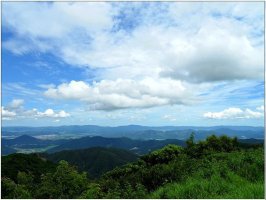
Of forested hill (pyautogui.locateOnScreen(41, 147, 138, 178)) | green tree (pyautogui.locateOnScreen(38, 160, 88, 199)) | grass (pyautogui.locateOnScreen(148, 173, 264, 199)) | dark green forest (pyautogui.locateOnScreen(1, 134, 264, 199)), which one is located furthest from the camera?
forested hill (pyautogui.locateOnScreen(41, 147, 138, 178))

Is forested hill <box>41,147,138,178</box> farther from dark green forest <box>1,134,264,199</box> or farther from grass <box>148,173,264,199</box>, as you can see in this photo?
grass <box>148,173,264,199</box>

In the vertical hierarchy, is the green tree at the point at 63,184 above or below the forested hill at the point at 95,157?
above

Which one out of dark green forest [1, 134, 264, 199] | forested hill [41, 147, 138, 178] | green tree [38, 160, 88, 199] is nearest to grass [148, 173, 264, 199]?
dark green forest [1, 134, 264, 199]

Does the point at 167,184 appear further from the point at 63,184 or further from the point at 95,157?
the point at 95,157

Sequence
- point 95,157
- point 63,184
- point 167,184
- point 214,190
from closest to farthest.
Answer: point 214,190 < point 167,184 < point 63,184 < point 95,157

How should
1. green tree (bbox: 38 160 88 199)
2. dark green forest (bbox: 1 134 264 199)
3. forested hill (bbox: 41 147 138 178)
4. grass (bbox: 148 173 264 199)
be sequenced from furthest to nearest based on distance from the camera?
1. forested hill (bbox: 41 147 138 178)
2. green tree (bbox: 38 160 88 199)
3. dark green forest (bbox: 1 134 264 199)
4. grass (bbox: 148 173 264 199)

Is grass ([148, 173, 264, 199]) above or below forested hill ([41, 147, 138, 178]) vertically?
above

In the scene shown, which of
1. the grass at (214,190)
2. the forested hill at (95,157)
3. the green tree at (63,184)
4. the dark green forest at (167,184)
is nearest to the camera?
the grass at (214,190)

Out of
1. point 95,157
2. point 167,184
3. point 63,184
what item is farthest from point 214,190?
point 95,157

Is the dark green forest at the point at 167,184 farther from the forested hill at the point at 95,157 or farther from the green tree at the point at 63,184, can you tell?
the forested hill at the point at 95,157

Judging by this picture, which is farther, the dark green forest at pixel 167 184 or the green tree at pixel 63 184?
the green tree at pixel 63 184

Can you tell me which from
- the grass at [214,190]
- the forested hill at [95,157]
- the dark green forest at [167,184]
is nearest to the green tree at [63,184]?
the dark green forest at [167,184]

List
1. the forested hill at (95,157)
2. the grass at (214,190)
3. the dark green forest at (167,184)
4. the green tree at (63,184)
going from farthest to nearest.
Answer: the forested hill at (95,157), the green tree at (63,184), the dark green forest at (167,184), the grass at (214,190)
